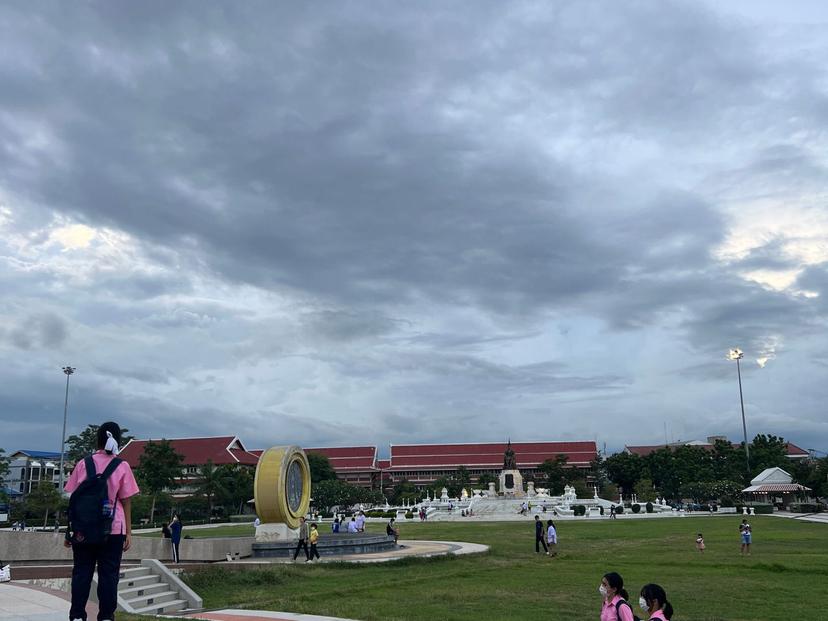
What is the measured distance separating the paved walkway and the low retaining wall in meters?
10.5

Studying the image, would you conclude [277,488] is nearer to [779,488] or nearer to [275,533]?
[275,533]

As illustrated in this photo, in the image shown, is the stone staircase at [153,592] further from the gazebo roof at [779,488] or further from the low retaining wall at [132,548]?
the gazebo roof at [779,488]

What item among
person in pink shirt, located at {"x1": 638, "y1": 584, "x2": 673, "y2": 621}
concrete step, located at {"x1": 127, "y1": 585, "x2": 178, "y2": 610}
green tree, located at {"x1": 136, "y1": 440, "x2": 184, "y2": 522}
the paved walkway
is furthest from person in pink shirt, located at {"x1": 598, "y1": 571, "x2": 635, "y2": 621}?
green tree, located at {"x1": 136, "y1": 440, "x2": 184, "y2": 522}

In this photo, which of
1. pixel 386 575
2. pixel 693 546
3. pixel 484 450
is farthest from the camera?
pixel 484 450

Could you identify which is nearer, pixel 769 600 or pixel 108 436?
pixel 108 436

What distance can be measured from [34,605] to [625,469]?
89.6 meters

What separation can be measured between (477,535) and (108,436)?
34.8m

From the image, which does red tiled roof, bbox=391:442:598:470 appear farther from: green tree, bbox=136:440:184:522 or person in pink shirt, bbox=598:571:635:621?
person in pink shirt, bbox=598:571:635:621

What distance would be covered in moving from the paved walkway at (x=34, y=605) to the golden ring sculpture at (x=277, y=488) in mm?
14240

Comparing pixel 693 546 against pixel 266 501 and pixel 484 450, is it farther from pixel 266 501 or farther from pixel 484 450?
pixel 484 450

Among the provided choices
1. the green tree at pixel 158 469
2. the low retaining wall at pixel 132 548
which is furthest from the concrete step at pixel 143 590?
the green tree at pixel 158 469

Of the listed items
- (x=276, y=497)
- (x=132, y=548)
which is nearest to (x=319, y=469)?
(x=276, y=497)

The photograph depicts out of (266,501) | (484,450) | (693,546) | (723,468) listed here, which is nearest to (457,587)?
(266,501)

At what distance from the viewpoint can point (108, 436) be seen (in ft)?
22.2
